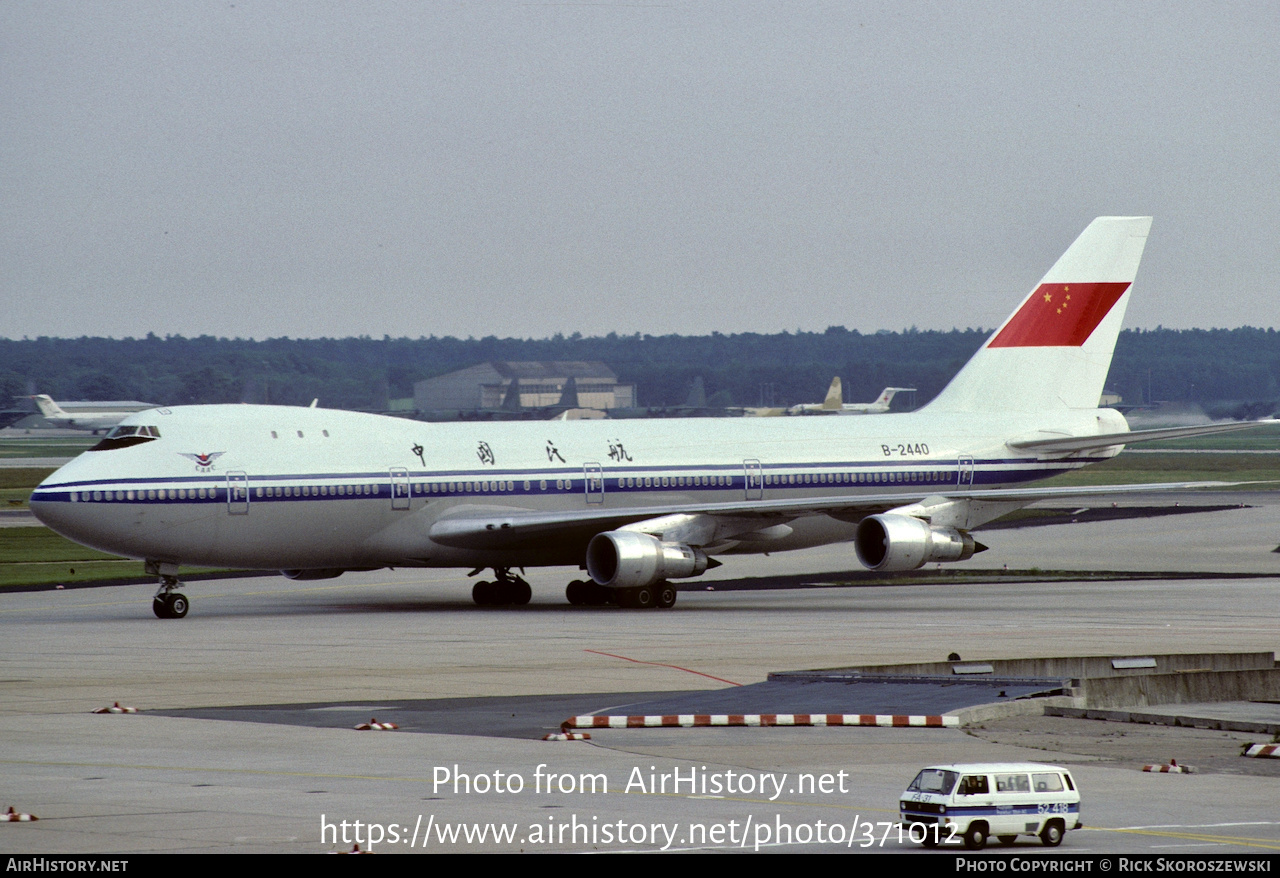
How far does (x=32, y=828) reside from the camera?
15.8 metres

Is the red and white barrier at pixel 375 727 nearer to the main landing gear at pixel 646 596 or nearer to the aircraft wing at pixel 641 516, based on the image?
the aircraft wing at pixel 641 516

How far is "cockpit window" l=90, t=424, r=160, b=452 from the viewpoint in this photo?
40.2m

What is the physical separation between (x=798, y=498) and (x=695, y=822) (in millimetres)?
29930

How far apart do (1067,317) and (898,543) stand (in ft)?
38.9

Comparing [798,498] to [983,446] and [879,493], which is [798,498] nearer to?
[879,493]

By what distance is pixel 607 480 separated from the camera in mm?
44250

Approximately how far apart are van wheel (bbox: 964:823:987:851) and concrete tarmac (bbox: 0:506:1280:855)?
45 cm

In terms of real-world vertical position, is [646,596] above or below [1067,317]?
below

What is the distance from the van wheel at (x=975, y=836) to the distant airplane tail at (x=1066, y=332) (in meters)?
35.7

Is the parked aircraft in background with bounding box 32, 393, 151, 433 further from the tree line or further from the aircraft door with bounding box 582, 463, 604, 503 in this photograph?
the aircraft door with bounding box 582, 463, 604, 503

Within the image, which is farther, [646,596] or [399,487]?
[646,596]

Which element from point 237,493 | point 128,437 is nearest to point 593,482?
point 237,493

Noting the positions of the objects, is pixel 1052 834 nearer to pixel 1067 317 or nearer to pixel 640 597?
pixel 640 597

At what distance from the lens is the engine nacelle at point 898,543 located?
41.6 meters
